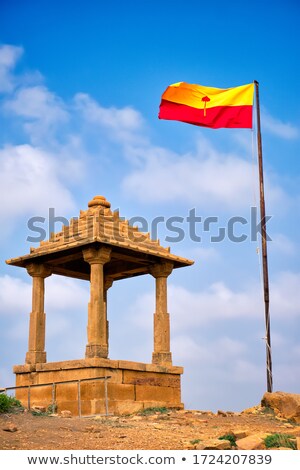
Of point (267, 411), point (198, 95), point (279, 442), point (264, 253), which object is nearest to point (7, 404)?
point (279, 442)

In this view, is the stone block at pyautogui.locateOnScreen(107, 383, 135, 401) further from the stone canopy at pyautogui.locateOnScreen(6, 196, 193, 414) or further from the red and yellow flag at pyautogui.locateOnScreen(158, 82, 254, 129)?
the red and yellow flag at pyautogui.locateOnScreen(158, 82, 254, 129)

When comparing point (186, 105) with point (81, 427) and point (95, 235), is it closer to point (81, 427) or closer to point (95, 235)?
point (95, 235)

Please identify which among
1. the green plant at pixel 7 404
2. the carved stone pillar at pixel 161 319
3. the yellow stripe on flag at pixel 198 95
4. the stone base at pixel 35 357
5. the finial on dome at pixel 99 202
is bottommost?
the green plant at pixel 7 404

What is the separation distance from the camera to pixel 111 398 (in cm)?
1844

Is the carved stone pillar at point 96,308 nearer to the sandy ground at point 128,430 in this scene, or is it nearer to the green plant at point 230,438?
the sandy ground at point 128,430

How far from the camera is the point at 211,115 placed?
21047 mm

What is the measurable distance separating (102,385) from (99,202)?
5.57 metres

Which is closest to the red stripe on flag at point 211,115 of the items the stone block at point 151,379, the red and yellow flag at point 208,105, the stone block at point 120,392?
the red and yellow flag at point 208,105

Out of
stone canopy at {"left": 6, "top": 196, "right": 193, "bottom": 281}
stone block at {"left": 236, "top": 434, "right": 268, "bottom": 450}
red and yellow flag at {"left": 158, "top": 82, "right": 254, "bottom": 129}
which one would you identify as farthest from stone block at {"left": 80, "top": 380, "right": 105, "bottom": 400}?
red and yellow flag at {"left": 158, "top": 82, "right": 254, "bottom": 129}

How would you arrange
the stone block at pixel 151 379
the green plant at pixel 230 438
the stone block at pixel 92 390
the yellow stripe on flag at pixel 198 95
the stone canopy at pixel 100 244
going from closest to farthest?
1. the green plant at pixel 230 438
2. the stone block at pixel 92 390
3. the stone block at pixel 151 379
4. the stone canopy at pixel 100 244
5. the yellow stripe on flag at pixel 198 95

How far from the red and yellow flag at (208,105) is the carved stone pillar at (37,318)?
6152mm

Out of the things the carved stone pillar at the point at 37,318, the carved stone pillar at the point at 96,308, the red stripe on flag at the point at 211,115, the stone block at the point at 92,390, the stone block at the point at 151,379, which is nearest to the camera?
the stone block at the point at 92,390

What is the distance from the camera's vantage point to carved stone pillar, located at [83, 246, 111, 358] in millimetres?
18625

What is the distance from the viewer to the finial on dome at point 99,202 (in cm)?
2062
